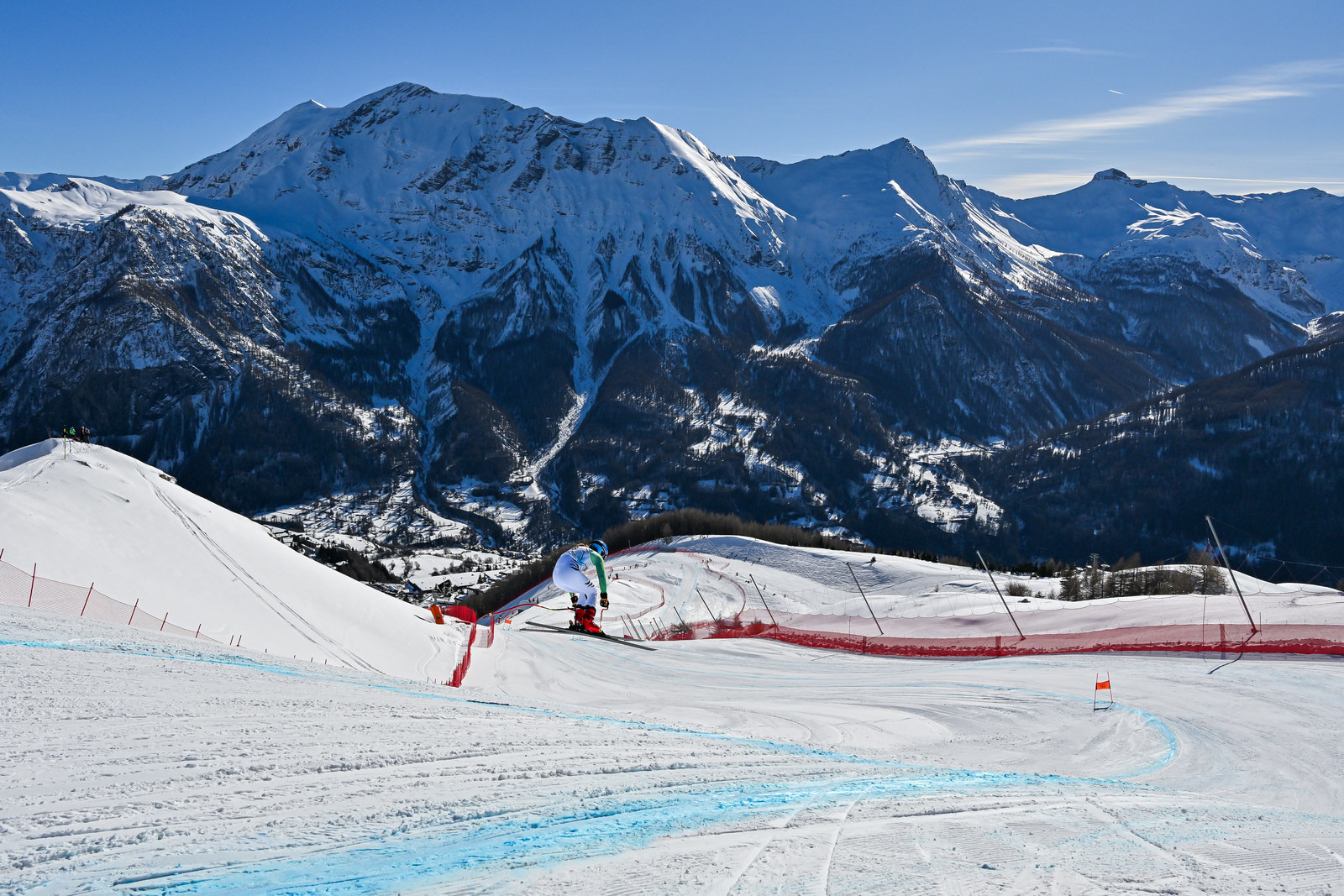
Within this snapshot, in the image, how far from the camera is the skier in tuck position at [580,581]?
45.3m

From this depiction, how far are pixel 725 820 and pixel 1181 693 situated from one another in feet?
63.6

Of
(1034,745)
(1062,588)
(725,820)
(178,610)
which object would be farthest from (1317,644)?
(1062,588)

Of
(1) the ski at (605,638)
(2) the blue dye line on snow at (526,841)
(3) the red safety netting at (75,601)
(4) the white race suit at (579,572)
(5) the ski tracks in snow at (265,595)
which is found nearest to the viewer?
(2) the blue dye line on snow at (526,841)

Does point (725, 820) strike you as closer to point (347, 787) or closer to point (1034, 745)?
point (347, 787)

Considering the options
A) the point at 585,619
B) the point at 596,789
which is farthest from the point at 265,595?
the point at 596,789

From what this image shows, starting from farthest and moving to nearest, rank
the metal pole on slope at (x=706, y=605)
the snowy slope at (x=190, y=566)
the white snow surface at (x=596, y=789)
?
the metal pole on slope at (x=706, y=605) < the snowy slope at (x=190, y=566) < the white snow surface at (x=596, y=789)

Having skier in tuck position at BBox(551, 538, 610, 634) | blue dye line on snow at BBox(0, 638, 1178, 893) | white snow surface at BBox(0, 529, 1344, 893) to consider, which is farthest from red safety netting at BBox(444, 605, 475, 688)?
blue dye line on snow at BBox(0, 638, 1178, 893)

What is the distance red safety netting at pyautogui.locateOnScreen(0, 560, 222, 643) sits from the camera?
2377 cm

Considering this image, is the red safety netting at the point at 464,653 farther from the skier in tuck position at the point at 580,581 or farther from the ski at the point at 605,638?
the skier in tuck position at the point at 580,581

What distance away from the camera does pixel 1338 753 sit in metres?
18.4

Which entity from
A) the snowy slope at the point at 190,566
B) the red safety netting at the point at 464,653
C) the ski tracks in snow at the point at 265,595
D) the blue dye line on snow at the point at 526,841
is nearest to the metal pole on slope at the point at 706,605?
the red safety netting at the point at 464,653

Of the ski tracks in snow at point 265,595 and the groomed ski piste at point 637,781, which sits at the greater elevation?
the groomed ski piste at point 637,781

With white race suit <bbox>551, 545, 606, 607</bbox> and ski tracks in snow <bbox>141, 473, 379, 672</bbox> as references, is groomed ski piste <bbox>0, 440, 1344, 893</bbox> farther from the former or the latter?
white race suit <bbox>551, 545, 606, 607</bbox>

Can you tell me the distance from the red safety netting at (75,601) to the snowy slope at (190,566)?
1.39ft
